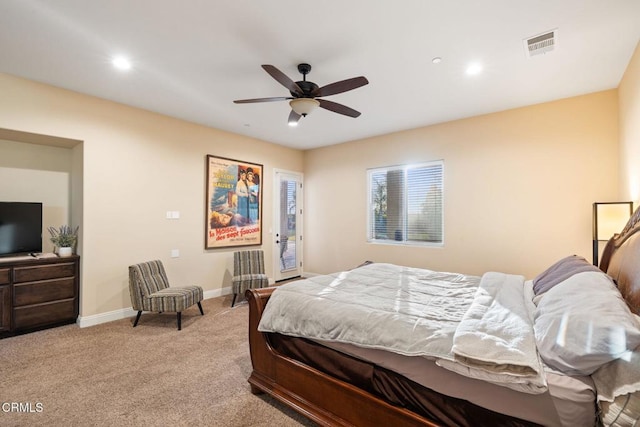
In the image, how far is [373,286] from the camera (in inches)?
102

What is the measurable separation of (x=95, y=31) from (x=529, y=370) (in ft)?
12.0

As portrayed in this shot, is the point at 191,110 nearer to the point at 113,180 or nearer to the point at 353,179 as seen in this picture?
the point at 113,180

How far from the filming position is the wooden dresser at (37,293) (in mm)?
3172

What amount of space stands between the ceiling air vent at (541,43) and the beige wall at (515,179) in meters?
1.44

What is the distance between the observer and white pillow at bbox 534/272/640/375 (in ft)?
3.64

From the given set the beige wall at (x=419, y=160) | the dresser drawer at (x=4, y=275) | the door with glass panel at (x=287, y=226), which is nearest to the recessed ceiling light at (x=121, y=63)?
the beige wall at (x=419, y=160)

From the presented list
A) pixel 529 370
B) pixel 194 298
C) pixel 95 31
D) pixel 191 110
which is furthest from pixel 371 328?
pixel 191 110

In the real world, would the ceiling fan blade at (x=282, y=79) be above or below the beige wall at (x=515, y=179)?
above

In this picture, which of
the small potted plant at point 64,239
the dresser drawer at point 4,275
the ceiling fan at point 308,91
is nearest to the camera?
the ceiling fan at point 308,91

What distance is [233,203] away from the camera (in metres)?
5.11

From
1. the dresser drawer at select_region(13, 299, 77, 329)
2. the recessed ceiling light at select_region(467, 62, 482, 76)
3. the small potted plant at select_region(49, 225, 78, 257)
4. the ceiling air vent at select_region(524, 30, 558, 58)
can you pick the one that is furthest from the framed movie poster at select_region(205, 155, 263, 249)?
the ceiling air vent at select_region(524, 30, 558, 58)

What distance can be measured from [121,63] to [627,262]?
175 inches

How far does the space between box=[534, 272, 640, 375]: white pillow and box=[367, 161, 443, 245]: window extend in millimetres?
3207

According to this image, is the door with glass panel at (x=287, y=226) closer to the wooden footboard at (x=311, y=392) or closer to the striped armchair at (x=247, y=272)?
the striped armchair at (x=247, y=272)
